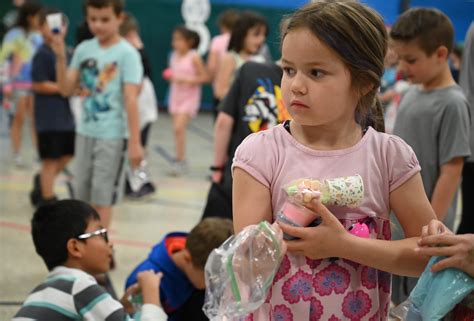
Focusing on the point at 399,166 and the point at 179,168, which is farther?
the point at 179,168

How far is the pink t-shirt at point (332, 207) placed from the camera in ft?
6.24

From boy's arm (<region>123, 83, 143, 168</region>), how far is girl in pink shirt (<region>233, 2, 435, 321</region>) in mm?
2975

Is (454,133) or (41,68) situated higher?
(454,133)

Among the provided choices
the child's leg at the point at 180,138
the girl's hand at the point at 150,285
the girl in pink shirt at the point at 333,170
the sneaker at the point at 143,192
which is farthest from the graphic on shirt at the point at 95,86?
the child's leg at the point at 180,138

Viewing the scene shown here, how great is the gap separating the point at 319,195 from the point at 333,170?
0.44 feet

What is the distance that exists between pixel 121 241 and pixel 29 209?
129 cm

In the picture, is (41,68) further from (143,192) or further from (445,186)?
(445,186)

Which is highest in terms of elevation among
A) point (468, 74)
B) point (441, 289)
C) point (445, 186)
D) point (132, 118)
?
point (468, 74)

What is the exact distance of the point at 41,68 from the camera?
263 inches

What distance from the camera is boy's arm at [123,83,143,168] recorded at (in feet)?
15.9

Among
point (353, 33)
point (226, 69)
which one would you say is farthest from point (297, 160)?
point (226, 69)

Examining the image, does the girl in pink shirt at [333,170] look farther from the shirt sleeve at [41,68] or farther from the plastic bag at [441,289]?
the shirt sleeve at [41,68]

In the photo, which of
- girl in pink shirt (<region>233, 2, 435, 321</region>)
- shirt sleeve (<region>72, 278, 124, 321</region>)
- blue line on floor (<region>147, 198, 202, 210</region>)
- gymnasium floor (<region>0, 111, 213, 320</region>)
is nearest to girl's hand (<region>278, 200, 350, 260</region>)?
girl in pink shirt (<region>233, 2, 435, 321</region>)

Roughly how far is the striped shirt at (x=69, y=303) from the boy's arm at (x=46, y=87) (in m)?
3.94
